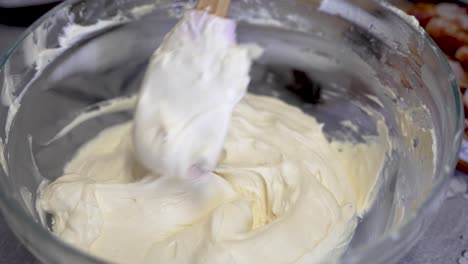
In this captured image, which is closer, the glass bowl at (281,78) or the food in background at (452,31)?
the glass bowl at (281,78)

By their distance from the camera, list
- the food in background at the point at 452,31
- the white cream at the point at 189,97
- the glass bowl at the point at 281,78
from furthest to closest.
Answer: the food in background at the point at 452,31 < the glass bowl at the point at 281,78 < the white cream at the point at 189,97

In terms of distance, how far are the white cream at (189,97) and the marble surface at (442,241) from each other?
1.03 feet

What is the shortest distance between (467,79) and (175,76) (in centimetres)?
63

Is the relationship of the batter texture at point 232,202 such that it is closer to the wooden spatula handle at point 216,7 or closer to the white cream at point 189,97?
the white cream at point 189,97

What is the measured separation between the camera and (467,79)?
3.81ft

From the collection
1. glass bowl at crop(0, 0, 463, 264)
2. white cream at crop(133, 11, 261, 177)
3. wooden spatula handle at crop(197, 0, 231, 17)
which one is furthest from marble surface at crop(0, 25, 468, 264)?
wooden spatula handle at crop(197, 0, 231, 17)

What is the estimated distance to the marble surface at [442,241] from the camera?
1.01 metres

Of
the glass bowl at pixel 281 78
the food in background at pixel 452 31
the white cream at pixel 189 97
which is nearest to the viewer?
the white cream at pixel 189 97

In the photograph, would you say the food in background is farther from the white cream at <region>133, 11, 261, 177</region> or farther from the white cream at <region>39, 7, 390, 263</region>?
the white cream at <region>133, 11, 261, 177</region>

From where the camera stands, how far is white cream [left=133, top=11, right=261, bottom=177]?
34.4 inches

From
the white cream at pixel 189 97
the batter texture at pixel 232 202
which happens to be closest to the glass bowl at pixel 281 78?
the batter texture at pixel 232 202

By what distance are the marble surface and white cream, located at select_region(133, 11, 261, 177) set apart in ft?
1.03

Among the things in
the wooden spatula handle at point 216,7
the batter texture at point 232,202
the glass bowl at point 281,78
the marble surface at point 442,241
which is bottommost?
the marble surface at point 442,241

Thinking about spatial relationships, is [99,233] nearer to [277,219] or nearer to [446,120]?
[277,219]
